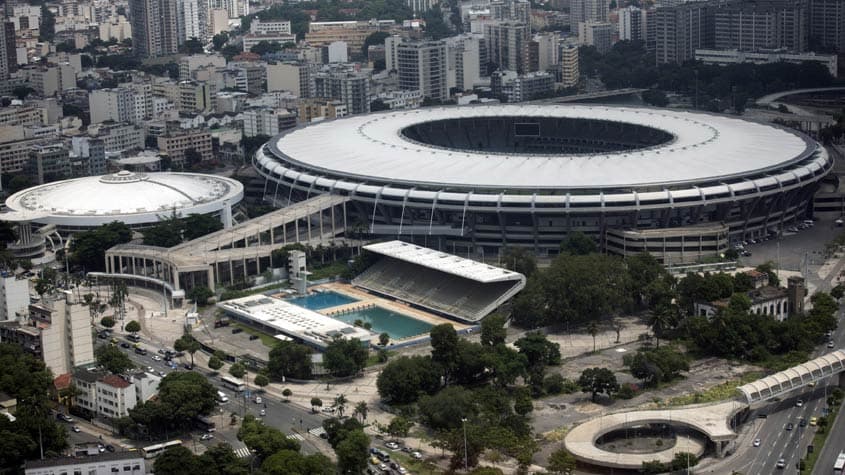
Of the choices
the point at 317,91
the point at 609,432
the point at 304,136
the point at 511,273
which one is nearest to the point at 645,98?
the point at 317,91

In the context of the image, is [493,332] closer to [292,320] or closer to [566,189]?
[292,320]

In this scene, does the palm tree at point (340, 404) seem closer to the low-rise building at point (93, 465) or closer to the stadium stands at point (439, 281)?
the low-rise building at point (93, 465)

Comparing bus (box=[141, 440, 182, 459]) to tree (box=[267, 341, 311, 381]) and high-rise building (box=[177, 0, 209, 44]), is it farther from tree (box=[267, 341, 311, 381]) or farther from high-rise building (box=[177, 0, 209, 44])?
high-rise building (box=[177, 0, 209, 44])

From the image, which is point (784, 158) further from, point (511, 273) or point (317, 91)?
point (317, 91)

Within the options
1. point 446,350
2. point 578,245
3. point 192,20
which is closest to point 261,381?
point 446,350

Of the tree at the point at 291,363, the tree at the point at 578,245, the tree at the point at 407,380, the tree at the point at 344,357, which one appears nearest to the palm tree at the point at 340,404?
the tree at the point at 407,380

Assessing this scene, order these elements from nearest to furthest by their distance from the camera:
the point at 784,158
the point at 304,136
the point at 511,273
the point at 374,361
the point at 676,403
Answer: the point at 676,403
the point at 374,361
the point at 511,273
the point at 784,158
the point at 304,136
